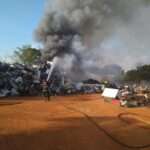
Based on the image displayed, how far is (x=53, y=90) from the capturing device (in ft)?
69.5

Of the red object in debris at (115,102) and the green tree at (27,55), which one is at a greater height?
the green tree at (27,55)

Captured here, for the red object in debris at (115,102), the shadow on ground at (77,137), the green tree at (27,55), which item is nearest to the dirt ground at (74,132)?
the shadow on ground at (77,137)

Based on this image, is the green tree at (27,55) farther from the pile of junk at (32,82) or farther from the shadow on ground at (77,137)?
the shadow on ground at (77,137)

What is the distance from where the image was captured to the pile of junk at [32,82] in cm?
1959

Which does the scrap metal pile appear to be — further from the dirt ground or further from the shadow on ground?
the shadow on ground

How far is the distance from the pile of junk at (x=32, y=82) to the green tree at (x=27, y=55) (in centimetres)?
1706

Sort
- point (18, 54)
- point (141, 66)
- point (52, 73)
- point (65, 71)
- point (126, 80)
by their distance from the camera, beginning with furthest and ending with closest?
point (18, 54)
point (141, 66)
point (126, 80)
point (65, 71)
point (52, 73)

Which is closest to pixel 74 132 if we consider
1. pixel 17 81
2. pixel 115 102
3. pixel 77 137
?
pixel 77 137

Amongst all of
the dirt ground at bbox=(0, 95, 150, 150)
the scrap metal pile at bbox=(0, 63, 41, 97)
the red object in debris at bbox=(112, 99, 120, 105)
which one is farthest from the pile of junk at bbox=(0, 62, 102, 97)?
the dirt ground at bbox=(0, 95, 150, 150)

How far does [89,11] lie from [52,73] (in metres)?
8.15

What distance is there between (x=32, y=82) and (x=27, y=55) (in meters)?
22.6

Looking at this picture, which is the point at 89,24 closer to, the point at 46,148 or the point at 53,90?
the point at 53,90

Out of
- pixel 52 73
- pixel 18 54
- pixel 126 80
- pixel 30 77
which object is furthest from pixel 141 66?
pixel 18 54

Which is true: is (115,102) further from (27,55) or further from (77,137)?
(27,55)
